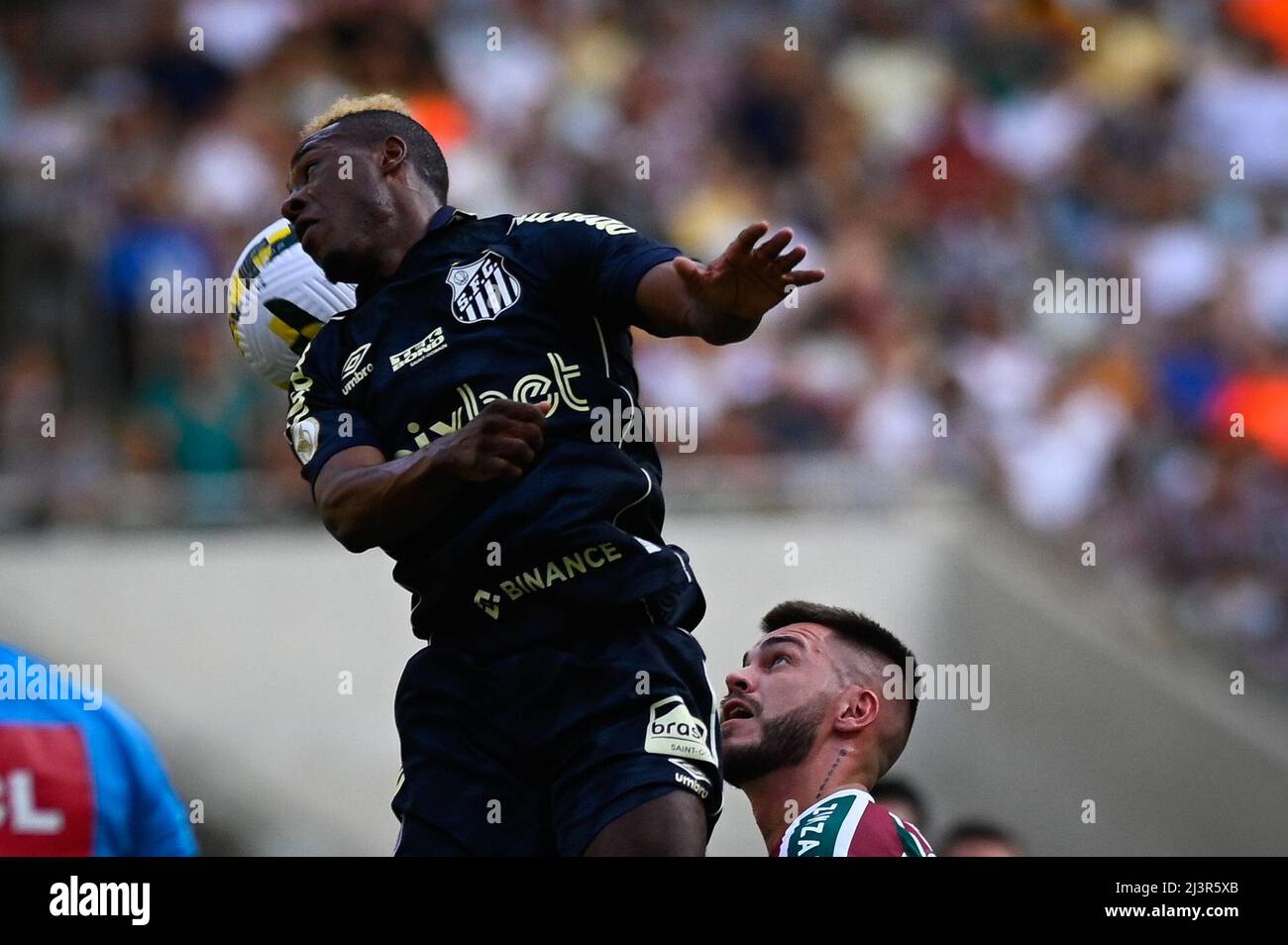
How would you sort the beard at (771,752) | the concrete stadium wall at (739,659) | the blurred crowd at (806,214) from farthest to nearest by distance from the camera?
the blurred crowd at (806,214), the concrete stadium wall at (739,659), the beard at (771,752)

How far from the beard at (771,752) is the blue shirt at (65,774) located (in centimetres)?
166

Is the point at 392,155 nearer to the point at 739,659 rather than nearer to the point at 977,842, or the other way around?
the point at 977,842

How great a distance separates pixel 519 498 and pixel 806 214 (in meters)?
8.35

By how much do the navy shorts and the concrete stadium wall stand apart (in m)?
5.55

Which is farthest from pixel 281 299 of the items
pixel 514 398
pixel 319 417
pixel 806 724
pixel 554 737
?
pixel 806 724

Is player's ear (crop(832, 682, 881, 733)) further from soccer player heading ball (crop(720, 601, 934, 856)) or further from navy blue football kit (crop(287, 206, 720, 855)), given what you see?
navy blue football kit (crop(287, 206, 720, 855))

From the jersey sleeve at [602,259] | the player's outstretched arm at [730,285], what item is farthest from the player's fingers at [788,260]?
the jersey sleeve at [602,259]

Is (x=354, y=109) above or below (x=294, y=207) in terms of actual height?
above

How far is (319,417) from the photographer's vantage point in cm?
434

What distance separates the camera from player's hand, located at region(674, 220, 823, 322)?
3.89 m

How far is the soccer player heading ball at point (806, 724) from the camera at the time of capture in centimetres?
519

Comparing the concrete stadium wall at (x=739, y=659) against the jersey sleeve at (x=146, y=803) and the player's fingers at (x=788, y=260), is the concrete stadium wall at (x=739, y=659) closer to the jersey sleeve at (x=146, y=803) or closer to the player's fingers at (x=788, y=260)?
the jersey sleeve at (x=146, y=803)

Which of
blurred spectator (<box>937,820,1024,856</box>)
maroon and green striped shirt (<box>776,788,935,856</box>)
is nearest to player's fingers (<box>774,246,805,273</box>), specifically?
maroon and green striped shirt (<box>776,788,935,856</box>)
